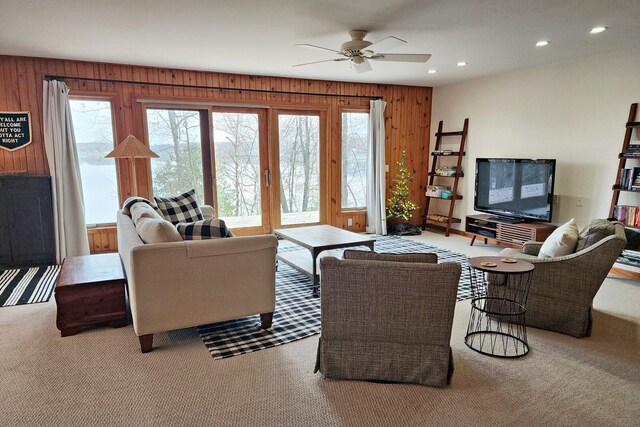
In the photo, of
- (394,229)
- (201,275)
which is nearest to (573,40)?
(394,229)

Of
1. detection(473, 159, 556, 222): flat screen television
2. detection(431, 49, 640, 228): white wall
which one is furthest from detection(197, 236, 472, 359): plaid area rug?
detection(431, 49, 640, 228): white wall

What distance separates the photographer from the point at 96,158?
5.07 m

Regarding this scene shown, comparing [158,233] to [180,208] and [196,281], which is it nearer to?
[196,281]

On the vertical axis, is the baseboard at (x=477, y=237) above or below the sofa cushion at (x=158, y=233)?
below

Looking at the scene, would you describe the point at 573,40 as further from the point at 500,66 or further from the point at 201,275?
the point at 201,275

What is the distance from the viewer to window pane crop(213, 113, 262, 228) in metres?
5.75

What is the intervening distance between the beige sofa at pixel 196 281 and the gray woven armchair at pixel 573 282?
1825 millimetres

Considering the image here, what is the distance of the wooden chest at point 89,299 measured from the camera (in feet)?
9.35

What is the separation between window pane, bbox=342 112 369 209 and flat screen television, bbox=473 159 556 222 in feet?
6.03

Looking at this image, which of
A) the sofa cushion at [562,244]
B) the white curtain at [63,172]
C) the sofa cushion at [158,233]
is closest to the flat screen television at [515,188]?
the sofa cushion at [562,244]

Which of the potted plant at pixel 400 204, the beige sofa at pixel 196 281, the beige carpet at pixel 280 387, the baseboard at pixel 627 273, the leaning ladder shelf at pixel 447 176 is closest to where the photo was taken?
the beige carpet at pixel 280 387

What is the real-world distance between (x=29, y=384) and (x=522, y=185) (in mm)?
5459

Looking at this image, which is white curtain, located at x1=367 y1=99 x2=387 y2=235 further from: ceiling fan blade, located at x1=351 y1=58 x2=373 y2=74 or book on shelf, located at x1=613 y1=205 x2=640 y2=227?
book on shelf, located at x1=613 y1=205 x2=640 y2=227

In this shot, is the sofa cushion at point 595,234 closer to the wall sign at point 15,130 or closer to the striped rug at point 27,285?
the striped rug at point 27,285
